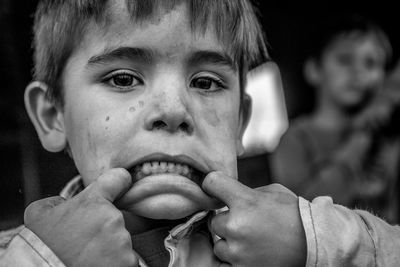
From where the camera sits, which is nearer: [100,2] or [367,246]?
[367,246]

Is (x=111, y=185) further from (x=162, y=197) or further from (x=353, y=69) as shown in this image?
Result: (x=353, y=69)

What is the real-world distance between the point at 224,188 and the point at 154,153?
0.15 m

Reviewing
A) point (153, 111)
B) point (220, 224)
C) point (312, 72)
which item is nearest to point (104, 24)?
point (153, 111)

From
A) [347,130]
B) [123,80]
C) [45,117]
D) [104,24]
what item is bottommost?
[347,130]

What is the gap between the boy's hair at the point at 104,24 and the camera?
1236mm

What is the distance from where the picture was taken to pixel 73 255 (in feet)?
3.37

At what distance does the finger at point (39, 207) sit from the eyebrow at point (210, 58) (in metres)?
0.38

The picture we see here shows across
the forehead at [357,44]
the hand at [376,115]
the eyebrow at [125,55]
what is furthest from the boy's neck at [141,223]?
the forehead at [357,44]

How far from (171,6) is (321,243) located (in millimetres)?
543

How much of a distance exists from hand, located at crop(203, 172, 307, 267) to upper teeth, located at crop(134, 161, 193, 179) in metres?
0.06

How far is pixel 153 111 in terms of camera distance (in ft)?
3.76

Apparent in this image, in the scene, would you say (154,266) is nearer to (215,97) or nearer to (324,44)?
(215,97)

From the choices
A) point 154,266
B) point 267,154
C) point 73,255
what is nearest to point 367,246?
point 154,266

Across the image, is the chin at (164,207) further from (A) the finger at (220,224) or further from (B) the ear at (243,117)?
(B) the ear at (243,117)
